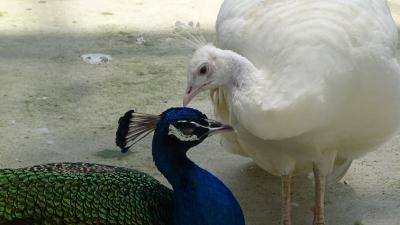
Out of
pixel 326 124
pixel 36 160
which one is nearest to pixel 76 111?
pixel 36 160

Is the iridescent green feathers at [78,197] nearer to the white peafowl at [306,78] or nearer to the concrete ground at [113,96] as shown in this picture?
the white peafowl at [306,78]

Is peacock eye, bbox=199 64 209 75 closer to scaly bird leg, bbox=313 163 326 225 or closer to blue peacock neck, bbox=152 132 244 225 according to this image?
blue peacock neck, bbox=152 132 244 225

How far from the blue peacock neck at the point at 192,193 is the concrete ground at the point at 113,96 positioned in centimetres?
47

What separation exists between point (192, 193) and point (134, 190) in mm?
167

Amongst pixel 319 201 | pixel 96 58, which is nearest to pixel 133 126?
pixel 319 201

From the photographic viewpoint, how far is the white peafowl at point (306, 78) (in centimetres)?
245

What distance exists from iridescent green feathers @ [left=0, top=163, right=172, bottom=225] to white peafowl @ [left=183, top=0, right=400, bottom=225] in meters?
0.35

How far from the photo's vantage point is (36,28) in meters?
4.50

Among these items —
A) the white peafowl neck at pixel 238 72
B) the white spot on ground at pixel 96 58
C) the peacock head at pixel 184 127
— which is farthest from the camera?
the white spot on ground at pixel 96 58

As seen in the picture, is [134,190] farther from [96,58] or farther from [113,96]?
[96,58]

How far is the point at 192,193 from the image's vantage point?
2488 mm

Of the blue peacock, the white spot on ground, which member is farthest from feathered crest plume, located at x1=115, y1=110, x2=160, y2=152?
the white spot on ground

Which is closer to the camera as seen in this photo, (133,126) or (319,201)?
(133,126)

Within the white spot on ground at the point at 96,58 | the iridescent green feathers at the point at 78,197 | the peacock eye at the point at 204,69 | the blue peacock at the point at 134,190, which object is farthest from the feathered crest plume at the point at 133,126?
the white spot on ground at the point at 96,58
